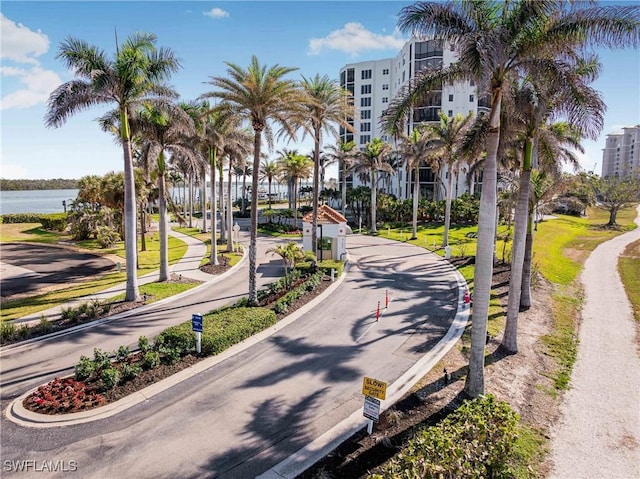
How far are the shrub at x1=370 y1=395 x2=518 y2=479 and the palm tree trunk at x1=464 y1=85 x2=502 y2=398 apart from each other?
2.67m

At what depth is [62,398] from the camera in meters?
11.4

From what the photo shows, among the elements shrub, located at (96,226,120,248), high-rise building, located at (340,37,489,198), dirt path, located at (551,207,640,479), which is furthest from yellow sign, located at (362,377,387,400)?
high-rise building, located at (340,37,489,198)

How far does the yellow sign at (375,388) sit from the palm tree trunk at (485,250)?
3.87 meters

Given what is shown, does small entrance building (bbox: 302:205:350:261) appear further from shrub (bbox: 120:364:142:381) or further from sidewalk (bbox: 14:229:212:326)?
shrub (bbox: 120:364:142:381)

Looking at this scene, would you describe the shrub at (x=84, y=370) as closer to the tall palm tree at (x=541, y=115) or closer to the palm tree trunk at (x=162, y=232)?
the palm tree trunk at (x=162, y=232)

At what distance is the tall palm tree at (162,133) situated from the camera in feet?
71.0

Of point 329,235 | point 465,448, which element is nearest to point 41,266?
point 329,235

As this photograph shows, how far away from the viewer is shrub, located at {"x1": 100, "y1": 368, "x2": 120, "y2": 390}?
11.8m

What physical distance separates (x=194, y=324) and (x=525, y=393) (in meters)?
11.1

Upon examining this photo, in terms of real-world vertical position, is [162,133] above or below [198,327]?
above

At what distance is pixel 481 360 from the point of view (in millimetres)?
12094

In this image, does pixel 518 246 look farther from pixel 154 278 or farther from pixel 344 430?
pixel 154 278

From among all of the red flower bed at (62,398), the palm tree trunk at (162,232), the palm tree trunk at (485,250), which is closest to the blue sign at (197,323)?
the red flower bed at (62,398)

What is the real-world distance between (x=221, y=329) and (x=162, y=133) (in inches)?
586
